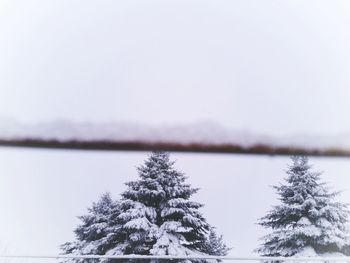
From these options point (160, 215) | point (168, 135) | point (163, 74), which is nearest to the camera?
point (168, 135)

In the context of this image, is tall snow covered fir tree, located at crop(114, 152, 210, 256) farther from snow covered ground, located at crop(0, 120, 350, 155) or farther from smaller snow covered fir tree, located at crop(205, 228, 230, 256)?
snow covered ground, located at crop(0, 120, 350, 155)

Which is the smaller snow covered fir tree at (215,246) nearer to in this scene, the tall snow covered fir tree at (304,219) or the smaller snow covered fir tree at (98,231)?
the tall snow covered fir tree at (304,219)

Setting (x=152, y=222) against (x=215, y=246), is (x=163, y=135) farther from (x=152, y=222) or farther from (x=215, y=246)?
(x=215, y=246)

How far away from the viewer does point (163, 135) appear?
0.44 meters

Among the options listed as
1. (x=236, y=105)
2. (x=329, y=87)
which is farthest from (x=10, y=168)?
(x=329, y=87)

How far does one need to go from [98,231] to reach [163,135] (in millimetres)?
6806

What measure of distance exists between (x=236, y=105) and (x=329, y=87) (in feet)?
10.9

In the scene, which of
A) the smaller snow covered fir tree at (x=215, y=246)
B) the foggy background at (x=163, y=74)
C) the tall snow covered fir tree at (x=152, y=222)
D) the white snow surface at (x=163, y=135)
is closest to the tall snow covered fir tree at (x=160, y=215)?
the tall snow covered fir tree at (x=152, y=222)

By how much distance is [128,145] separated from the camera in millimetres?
425

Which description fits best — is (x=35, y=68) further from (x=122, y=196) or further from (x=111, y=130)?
(x=111, y=130)

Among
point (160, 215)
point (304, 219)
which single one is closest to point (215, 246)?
point (160, 215)

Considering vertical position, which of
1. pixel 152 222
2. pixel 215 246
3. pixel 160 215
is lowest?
pixel 215 246

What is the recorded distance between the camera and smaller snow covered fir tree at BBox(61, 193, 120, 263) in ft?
21.7

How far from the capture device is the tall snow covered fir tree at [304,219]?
684cm
